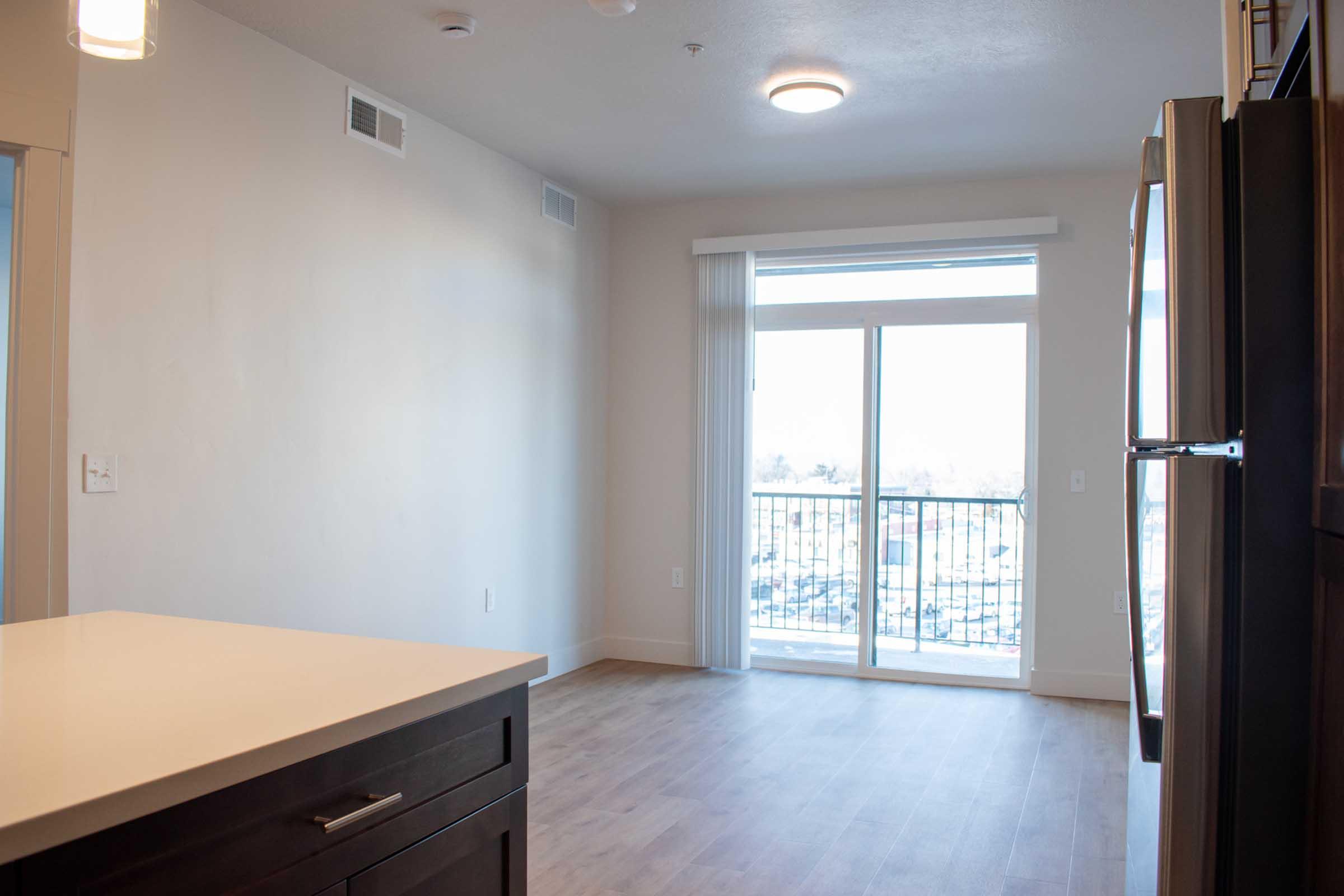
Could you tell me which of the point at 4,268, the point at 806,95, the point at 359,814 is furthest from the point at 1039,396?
the point at 4,268

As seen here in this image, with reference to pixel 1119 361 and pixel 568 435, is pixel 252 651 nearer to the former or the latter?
pixel 568 435

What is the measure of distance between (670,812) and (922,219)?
10.9ft

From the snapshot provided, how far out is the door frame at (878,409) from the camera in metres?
5.01

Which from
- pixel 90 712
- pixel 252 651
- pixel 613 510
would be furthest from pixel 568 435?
pixel 90 712

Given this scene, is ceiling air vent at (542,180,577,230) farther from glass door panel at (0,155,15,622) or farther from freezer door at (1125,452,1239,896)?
freezer door at (1125,452,1239,896)

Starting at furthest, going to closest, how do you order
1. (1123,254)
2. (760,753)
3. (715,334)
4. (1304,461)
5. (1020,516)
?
(715,334) < (1020,516) < (1123,254) < (760,753) < (1304,461)

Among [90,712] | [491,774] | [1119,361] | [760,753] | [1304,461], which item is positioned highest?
[1119,361]

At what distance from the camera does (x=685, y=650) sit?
5.56 metres

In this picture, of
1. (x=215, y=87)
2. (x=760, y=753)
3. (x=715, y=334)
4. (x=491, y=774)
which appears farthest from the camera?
(x=715, y=334)

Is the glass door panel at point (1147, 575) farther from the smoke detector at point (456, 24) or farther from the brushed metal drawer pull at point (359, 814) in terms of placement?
the smoke detector at point (456, 24)

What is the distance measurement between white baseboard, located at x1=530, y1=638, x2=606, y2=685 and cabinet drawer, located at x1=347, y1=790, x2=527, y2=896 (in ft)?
11.4

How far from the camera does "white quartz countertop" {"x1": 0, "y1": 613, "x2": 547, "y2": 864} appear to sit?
0.93 m

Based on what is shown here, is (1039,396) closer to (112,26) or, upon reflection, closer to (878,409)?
(878,409)

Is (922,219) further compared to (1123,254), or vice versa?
(922,219)
